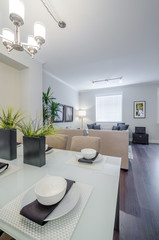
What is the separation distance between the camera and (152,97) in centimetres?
477

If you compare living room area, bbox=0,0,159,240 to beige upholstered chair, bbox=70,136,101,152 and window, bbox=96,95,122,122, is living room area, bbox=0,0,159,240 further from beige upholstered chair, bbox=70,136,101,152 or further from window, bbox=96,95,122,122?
window, bbox=96,95,122,122

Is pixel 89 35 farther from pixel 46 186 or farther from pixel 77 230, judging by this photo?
pixel 77 230

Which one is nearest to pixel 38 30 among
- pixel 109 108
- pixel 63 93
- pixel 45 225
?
pixel 45 225

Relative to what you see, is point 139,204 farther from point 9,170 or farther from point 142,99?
point 142,99

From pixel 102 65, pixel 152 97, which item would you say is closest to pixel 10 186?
pixel 102 65

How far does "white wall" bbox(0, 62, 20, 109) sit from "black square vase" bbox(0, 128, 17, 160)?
171 cm

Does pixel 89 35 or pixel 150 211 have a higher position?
pixel 89 35

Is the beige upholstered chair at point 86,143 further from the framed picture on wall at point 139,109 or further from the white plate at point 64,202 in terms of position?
the framed picture on wall at point 139,109

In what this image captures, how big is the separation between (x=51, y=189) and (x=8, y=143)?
0.69m

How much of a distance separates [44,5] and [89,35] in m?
0.86

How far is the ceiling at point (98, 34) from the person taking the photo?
1.47 m

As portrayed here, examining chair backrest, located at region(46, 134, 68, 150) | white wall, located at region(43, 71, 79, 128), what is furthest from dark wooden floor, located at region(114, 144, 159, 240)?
white wall, located at region(43, 71, 79, 128)

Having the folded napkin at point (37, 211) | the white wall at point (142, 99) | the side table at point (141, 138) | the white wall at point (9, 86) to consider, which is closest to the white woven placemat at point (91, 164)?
the folded napkin at point (37, 211)

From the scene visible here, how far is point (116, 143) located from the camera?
2.34 meters
